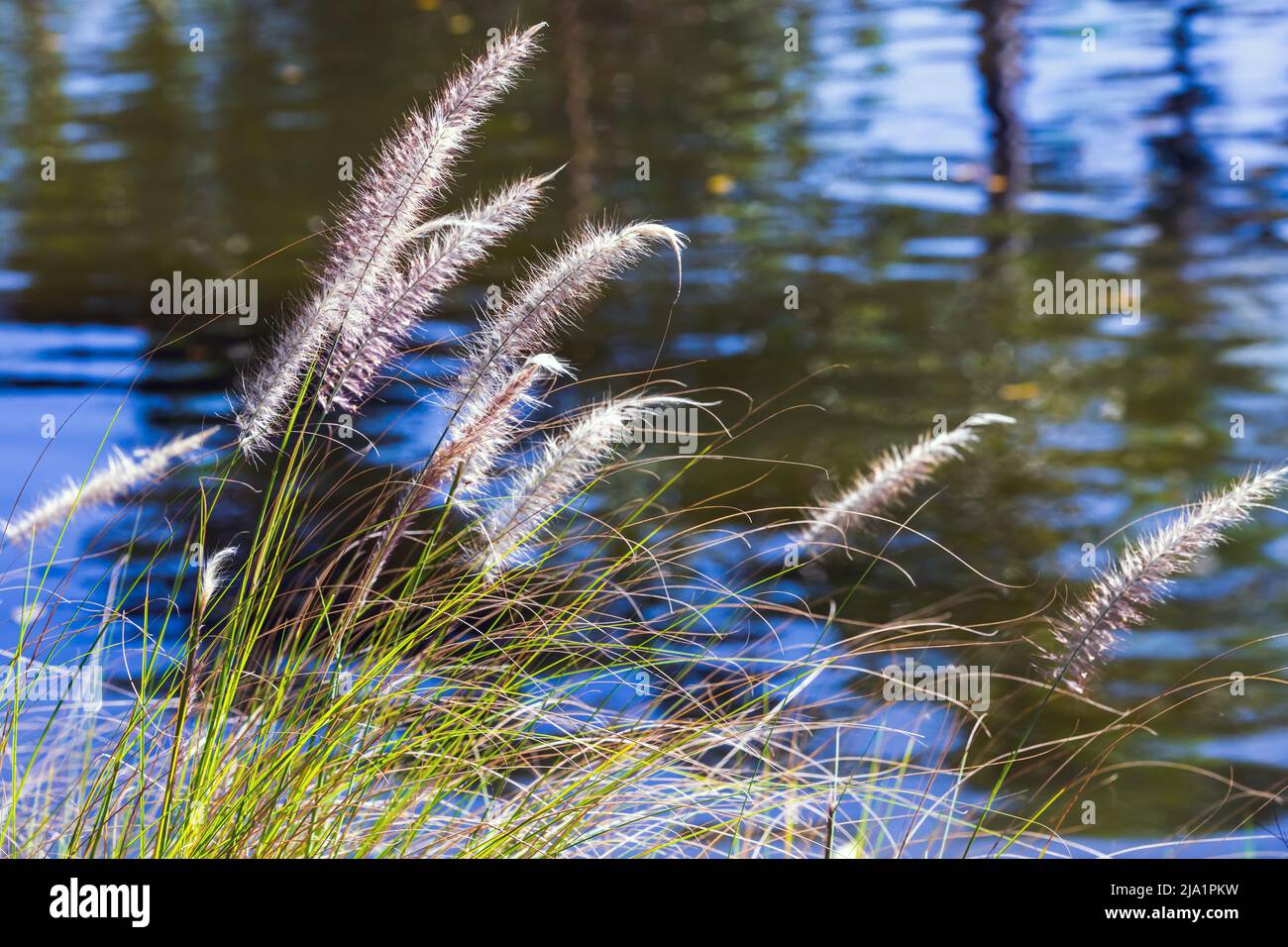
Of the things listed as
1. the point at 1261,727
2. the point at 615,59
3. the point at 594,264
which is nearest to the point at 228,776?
the point at 594,264

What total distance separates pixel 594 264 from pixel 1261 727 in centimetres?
224

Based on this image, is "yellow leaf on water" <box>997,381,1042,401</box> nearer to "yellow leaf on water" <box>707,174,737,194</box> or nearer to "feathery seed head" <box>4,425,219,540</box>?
"yellow leaf on water" <box>707,174,737,194</box>

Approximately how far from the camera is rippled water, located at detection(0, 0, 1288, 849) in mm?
3881

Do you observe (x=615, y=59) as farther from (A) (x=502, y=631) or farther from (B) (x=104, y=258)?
(A) (x=502, y=631)

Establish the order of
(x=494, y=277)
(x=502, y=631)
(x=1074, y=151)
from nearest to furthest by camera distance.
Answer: (x=502, y=631) → (x=494, y=277) → (x=1074, y=151)

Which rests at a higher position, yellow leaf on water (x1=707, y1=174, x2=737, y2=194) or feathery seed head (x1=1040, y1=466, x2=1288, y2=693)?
yellow leaf on water (x1=707, y1=174, x2=737, y2=194)

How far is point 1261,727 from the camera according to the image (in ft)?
10.3

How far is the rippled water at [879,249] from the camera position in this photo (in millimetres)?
3881

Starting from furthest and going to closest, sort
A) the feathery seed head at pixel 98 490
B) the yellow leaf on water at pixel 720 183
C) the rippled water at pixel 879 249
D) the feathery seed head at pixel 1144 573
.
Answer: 1. the yellow leaf on water at pixel 720 183
2. the rippled water at pixel 879 249
3. the feathery seed head at pixel 98 490
4. the feathery seed head at pixel 1144 573

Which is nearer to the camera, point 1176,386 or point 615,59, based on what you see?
point 1176,386

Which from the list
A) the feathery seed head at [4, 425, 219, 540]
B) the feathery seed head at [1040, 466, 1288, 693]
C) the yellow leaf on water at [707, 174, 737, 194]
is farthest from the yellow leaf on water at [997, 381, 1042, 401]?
the feathery seed head at [4, 425, 219, 540]

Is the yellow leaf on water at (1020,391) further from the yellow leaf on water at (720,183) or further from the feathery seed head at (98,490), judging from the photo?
the feathery seed head at (98,490)

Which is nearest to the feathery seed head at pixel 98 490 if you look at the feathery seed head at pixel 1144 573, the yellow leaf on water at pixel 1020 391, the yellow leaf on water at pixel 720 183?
the feathery seed head at pixel 1144 573

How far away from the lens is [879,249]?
6.53 metres
